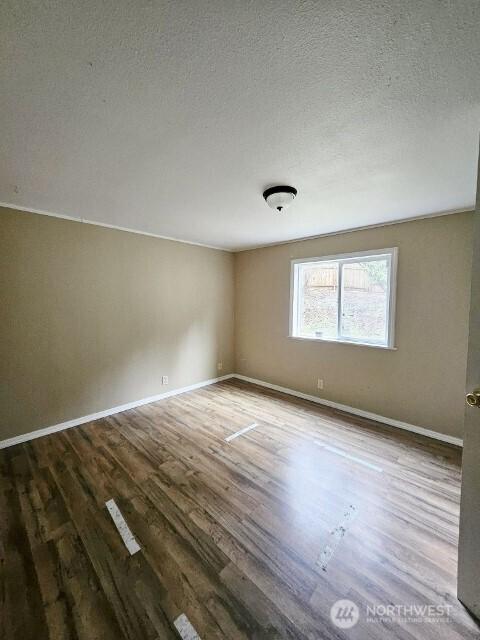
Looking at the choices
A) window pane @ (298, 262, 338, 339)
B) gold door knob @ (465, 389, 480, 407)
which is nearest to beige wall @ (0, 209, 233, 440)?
window pane @ (298, 262, 338, 339)

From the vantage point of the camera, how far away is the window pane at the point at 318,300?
3.56 metres

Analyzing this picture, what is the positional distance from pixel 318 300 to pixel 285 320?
1.99 feet

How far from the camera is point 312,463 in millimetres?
2289

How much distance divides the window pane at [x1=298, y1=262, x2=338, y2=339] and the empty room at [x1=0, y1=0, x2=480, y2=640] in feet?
0.13

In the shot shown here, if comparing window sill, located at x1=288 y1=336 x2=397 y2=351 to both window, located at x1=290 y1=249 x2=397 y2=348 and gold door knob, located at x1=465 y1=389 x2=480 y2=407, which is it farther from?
gold door knob, located at x1=465 y1=389 x2=480 y2=407

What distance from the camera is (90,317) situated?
3072 millimetres

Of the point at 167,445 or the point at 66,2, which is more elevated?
the point at 66,2

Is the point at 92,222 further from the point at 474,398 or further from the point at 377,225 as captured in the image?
the point at 474,398

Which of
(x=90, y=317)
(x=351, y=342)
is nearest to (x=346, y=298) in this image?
(x=351, y=342)

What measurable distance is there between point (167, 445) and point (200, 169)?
8.23ft

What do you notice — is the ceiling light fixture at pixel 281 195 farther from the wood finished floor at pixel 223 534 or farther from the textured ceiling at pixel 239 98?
the wood finished floor at pixel 223 534

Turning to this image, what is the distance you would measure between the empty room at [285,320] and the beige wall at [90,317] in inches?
1.0

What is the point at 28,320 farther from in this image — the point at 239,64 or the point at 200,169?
the point at 239,64

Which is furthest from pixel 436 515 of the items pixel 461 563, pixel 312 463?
pixel 312 463
